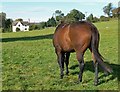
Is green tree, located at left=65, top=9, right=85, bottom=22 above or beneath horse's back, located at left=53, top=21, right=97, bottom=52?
above

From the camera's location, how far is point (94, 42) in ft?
27.2

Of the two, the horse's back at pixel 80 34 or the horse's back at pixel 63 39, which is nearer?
the horse's back at pixel 80 34

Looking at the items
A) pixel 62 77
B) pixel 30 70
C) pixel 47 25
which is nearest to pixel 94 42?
pixel 62 77

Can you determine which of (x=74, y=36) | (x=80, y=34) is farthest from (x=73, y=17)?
(x=80, y=34)

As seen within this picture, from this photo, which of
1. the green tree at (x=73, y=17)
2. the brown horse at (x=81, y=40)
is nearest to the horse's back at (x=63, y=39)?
the brown horse at (x=81, y=40)

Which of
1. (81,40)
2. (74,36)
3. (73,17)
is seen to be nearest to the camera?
(81,40)

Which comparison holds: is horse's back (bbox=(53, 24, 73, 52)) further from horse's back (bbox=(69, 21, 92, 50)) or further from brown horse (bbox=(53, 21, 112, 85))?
horse's back (bbox=(69, 21, 92, 50))

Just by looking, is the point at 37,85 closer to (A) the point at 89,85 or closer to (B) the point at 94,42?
(A) the point at 89,85

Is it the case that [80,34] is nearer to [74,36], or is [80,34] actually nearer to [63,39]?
[74,36]

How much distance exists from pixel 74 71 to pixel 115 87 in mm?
2558

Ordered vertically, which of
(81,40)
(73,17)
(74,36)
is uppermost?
(73,17)

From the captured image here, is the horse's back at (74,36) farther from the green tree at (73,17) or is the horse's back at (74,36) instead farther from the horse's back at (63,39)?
the green tree at (73,17)

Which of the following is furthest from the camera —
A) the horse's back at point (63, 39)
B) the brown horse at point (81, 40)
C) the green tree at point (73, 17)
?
the green tree at point (73, 17)

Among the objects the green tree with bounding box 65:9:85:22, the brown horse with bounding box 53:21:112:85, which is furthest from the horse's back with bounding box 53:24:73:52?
the green tree with bounding box 65:9:85:22
